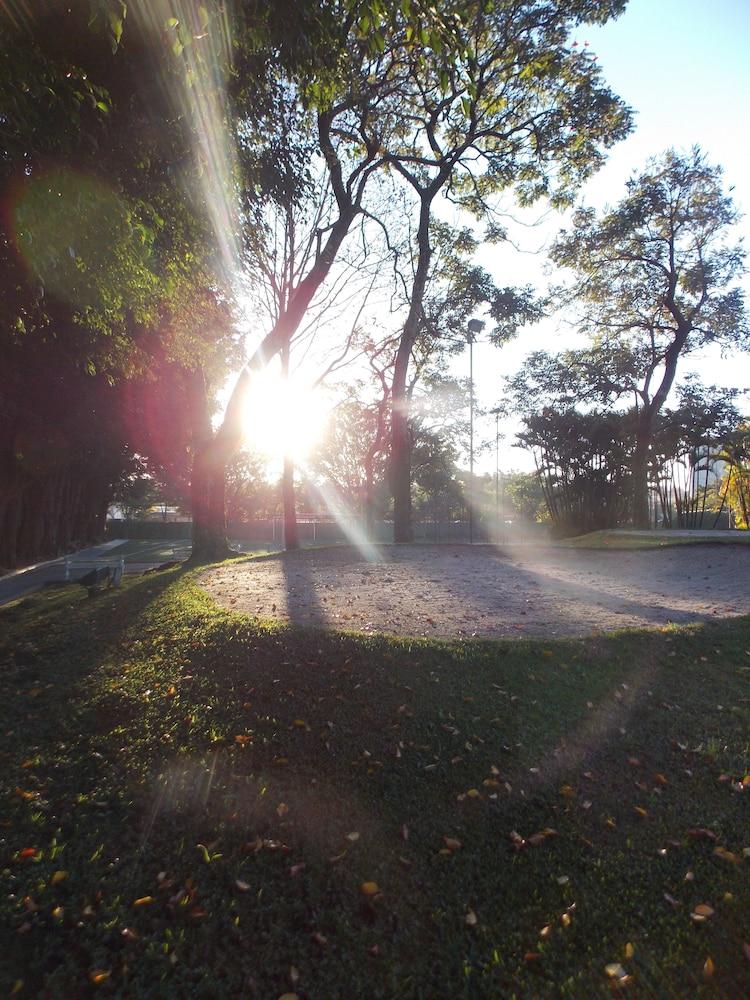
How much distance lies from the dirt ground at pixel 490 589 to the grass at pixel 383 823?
103 centimetres

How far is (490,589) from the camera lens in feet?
25.6

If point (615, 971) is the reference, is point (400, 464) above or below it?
above

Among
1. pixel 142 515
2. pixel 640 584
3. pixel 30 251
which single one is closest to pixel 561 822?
pixel 30 251

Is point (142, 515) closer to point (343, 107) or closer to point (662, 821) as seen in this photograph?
point (343, 107)

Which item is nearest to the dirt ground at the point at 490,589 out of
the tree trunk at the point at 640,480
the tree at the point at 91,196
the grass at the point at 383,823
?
the grass at the point at 383,823

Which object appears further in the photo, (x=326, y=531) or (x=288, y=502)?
(x=326, y=531)

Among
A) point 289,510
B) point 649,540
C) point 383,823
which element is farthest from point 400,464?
point 383,823

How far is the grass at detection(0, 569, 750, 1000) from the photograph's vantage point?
7.31ft

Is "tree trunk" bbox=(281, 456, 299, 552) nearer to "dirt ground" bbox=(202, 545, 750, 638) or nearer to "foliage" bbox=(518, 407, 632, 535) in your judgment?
"dirt ground" bbox=(202, 545, 750, 638)

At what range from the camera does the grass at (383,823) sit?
223cm

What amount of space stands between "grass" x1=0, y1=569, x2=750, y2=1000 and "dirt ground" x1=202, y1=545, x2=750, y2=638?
1033 mm

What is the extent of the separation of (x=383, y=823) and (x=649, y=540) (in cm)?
1219

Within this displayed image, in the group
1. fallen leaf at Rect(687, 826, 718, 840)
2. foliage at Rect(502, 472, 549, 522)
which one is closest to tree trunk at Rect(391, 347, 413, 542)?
fallen leaf at Rect(687, 826, 718, 840)

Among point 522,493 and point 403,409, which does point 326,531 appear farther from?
point 403,409
